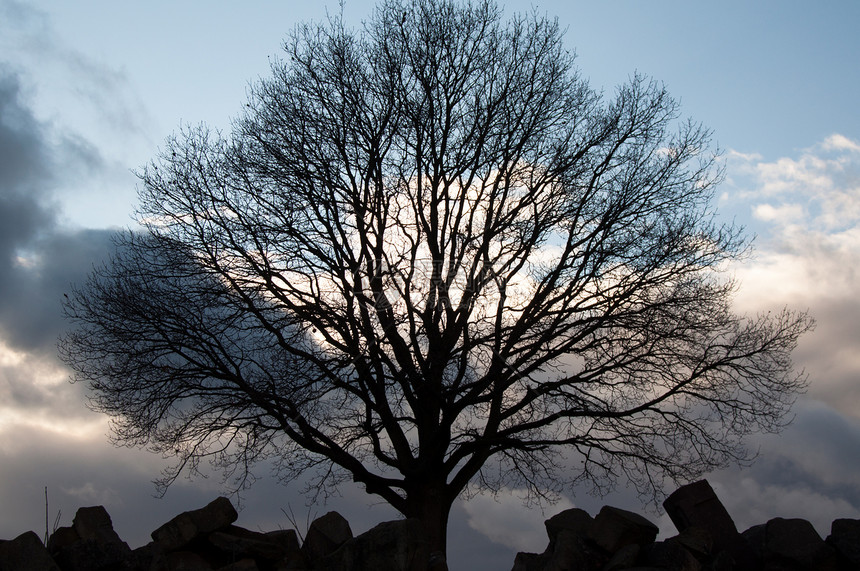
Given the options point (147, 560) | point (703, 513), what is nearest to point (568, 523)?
point (703, 513)

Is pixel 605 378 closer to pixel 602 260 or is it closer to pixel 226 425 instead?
pixel 602 260

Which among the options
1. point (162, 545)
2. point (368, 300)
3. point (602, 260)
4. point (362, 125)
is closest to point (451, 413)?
point (368, 300)

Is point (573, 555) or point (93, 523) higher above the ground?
point (93, 523)

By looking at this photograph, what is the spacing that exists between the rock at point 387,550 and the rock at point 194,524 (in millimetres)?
2206

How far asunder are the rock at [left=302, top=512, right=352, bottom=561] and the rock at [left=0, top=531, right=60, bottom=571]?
112 inches

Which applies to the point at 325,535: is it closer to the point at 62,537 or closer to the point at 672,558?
the point at 62,537

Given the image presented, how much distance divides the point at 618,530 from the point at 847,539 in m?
2.67

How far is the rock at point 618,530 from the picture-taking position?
28.7 ft

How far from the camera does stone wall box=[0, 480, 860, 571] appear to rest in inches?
314

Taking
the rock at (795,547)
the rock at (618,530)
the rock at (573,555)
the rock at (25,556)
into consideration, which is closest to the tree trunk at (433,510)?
the rock at (573,555)

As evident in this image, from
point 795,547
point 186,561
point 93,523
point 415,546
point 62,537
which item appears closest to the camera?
point 415,546

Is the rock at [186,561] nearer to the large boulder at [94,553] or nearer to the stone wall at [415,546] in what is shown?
the stone wall at [415,546]

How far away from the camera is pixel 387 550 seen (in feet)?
25.4

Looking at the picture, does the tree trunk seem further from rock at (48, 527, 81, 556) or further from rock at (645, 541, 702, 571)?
rock at (48, 527, 81, 556)
